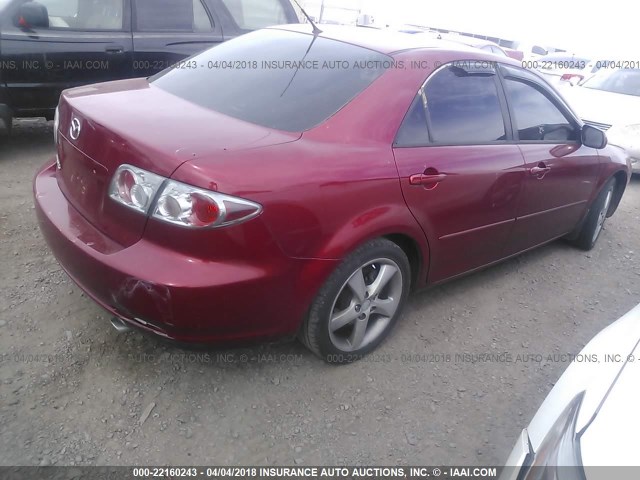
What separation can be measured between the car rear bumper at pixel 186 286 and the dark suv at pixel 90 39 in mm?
2819

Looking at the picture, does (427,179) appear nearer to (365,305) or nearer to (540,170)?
(365,305)

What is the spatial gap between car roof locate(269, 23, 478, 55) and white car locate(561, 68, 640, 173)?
14.0 ft

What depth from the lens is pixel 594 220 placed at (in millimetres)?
4078

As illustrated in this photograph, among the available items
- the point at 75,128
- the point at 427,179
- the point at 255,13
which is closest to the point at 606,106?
the point at 255,13

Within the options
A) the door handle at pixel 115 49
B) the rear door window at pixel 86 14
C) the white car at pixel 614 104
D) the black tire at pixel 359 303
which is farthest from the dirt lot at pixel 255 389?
the white car at pixel 614 104

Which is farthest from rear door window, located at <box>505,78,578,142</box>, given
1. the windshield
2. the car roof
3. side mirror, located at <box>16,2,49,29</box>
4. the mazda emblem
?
the windshield

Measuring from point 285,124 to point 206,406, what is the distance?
1245 mm

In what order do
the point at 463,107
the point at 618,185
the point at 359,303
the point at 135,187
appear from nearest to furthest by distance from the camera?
the point at 135,187 < the point at 359,303 < the point at 463,107 < the point at 618,185

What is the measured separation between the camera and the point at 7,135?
16.2 feet

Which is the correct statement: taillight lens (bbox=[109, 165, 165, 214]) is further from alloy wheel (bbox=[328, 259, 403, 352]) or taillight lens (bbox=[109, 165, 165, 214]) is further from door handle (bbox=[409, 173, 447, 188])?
door handle (bbox=[409, 173, 447, 188])

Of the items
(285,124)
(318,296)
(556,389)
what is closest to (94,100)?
(285,124)

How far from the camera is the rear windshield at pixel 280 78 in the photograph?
7.45ft

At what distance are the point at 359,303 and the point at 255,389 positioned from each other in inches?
24.0

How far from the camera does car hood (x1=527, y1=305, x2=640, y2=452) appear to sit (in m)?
1.38
